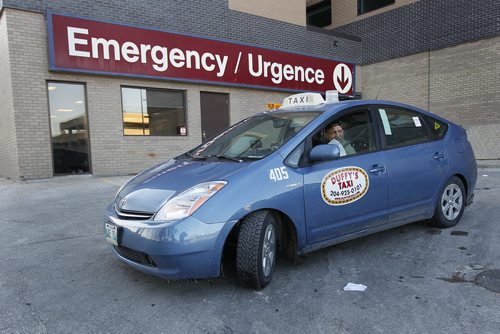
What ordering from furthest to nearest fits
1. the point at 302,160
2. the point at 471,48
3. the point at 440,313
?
1. the point at 471,48
2. the point at 302,160
3. the point at 440,313

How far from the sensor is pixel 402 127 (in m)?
4.16

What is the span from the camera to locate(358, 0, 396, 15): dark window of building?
51.4 ft

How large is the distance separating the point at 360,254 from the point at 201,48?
8.83 m

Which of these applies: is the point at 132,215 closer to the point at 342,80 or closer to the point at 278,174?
the point at 278,174

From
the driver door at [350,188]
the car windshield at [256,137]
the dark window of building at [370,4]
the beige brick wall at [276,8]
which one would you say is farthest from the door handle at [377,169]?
the dark window of building at [370,4]

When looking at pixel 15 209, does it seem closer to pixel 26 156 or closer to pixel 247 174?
pixel 26 156

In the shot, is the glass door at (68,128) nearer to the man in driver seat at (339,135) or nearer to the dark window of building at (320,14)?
the man in driver seat at (339,135)

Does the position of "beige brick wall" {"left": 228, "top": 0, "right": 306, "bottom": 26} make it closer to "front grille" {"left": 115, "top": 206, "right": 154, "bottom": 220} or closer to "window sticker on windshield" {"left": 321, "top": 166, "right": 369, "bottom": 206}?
"window sticker on windshield" {"left": 321, "top": 166, "right": 369, "bottom": 206}

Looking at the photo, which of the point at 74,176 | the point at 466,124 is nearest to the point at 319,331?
the point at 74,176

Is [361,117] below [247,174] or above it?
above

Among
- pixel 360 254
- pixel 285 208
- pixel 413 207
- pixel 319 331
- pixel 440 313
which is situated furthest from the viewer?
pixel 413 207

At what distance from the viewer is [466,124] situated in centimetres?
1339

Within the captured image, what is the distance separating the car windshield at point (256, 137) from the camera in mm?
3471

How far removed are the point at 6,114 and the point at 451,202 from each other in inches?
391
